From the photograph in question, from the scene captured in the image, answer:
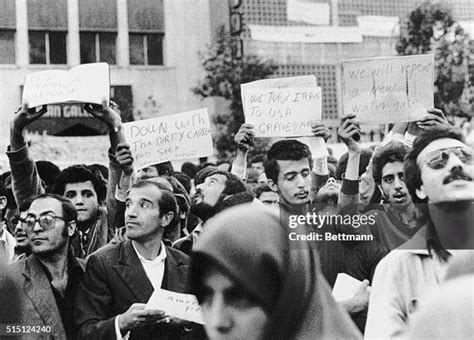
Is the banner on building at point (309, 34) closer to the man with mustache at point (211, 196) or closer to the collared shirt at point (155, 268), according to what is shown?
the man with mustache at point (211, 196)

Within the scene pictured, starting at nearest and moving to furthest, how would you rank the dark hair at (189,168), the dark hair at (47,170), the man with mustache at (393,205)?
the man with mustache at (393,205), the dark hair at (47,170), the dark hair at (189,168)

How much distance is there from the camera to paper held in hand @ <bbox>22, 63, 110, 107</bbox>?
158 inches

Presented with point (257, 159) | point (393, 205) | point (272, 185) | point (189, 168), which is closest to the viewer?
point (393, 205)

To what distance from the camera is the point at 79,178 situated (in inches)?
169

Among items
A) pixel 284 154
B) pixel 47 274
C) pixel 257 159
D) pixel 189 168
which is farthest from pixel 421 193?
pixel 189 168

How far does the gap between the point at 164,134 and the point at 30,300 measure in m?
1.01

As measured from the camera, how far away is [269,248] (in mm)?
2326

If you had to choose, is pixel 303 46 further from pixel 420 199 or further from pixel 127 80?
pixel 420 199

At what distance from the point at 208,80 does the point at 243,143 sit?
423mm

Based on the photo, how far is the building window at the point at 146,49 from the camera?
4207 mm

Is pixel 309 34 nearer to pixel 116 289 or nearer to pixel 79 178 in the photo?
pixel 79 178

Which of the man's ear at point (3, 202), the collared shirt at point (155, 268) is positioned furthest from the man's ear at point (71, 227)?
the man's ear at point (3, 202)

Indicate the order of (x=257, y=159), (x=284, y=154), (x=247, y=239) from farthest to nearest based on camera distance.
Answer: (x=257, y=159), (x=284, y=154), (x=247, y=239)

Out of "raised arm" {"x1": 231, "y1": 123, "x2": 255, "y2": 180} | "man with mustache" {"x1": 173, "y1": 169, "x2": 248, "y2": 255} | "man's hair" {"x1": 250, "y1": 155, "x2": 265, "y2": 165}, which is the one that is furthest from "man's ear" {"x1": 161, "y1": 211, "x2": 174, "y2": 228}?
"man's hair" {"x1": 250, "y1": 155, "x2": 265, "y2": 165}
